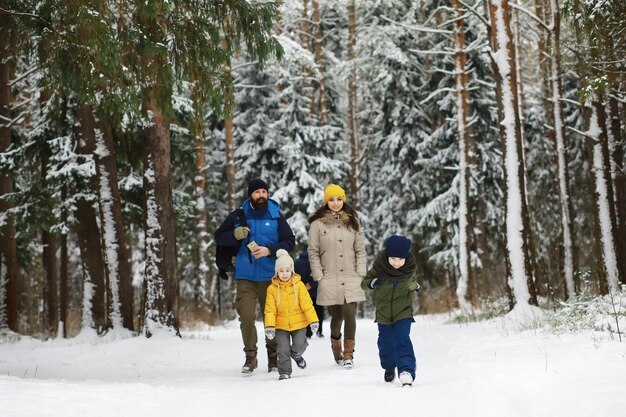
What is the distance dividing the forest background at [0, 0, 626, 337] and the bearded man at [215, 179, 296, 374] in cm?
215

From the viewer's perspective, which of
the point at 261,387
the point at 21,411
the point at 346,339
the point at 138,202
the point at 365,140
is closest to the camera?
the point at 21,411

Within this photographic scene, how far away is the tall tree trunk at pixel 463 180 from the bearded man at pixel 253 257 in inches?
385

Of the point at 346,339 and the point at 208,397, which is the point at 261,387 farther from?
the point at 346,339

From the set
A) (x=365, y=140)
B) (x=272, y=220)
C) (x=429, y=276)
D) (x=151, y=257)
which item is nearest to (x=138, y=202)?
(x=151, y=257)

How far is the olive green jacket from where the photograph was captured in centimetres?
630

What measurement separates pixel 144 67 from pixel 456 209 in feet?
52.3

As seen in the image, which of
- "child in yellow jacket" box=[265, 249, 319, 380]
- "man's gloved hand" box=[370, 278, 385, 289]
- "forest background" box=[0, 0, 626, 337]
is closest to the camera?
"man's gloved hand" box=[370, 278, 385, 289]

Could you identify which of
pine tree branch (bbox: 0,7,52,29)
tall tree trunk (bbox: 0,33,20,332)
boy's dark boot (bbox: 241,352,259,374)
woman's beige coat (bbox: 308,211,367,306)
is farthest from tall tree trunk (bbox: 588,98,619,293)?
tall tree trunk (bbox: 0,33,20,332)

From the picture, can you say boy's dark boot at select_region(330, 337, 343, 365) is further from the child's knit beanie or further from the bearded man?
the child's knit beanie

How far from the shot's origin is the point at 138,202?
15266 millimetres

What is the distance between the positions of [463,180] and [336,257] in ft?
35.5

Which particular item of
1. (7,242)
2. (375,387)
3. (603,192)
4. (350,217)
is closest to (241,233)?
(350,217)

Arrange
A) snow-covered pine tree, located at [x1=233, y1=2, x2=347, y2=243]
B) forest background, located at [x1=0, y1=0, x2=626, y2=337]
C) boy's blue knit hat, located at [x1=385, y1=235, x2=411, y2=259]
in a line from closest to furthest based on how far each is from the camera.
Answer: boy's blue knit hat, located at [x1=385, y1=235, x2=411, y2=259] < forest background, located at [x1=0, y1=0, x2=626, y2=337] < snow-covered pine tree, located at [x1=233, y1=2, x2=347, y2=243]

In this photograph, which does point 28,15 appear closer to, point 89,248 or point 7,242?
point 89,248
